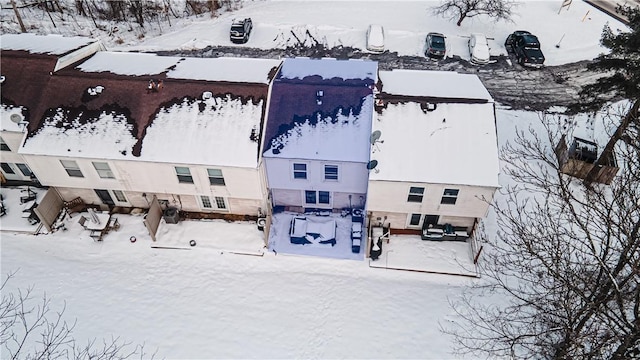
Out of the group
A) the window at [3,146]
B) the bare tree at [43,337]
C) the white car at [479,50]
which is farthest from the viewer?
the white car at [479,50]

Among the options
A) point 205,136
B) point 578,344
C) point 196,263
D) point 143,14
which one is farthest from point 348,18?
point 578,344

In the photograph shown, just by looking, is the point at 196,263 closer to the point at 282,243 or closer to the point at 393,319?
the point at 282,243

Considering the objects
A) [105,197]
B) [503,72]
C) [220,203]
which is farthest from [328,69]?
[503,72]

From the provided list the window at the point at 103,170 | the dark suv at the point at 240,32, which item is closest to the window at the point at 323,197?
the window at the point at 103,170

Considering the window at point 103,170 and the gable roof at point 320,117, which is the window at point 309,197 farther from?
the window at point 103,170

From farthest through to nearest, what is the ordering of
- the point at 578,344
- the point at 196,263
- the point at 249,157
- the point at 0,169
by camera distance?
the point at 0,169, the point at 196,263, the point at 249,157, the point at 578,344

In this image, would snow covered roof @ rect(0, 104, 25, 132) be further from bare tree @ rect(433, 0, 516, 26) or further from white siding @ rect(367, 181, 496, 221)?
bare tree @ rect(433, 0, 516, 26)
